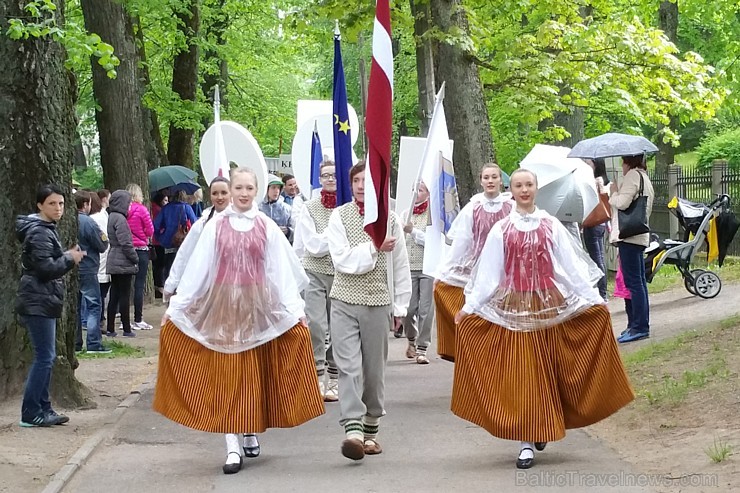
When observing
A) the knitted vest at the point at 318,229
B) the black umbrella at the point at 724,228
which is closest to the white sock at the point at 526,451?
the knitted vest at the point at 318,229

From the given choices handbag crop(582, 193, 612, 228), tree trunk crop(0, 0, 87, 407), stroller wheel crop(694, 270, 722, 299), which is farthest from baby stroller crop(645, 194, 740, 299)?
tree trunk crop(0, 0, 87, 407)

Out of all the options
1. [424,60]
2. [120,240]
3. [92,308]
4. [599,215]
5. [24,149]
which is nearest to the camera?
[24,149]

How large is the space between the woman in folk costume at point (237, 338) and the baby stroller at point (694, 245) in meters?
9.06

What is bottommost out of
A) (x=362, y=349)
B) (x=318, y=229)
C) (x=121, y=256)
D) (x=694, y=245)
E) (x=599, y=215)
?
Result: (x=694, y=245)

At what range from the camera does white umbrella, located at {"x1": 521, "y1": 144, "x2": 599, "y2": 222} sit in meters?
13.6

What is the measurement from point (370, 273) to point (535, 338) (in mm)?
1172

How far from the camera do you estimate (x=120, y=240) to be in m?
15.9

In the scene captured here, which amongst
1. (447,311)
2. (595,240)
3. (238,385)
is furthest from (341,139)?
(595,240)

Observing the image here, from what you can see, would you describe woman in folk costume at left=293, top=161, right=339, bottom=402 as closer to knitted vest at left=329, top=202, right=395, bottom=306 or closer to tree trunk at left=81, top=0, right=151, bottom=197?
knitted vest at left=329, top=202, right=395, bottom=306

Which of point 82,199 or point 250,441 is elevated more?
point 82,199

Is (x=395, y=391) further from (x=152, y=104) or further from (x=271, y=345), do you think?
(x=152, y=104)

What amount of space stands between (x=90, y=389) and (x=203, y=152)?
4108 mm

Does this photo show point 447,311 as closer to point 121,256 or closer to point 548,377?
point 548,377

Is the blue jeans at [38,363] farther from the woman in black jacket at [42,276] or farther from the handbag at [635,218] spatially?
the handbag at [635,218]
